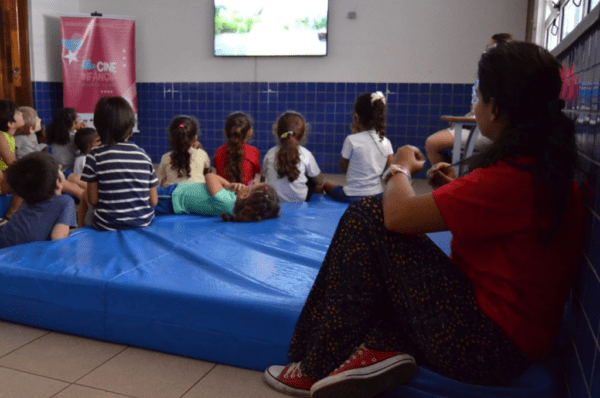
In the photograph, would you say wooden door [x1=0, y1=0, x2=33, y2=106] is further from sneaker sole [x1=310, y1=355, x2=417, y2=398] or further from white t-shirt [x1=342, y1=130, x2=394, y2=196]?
sneaker sole [x1=310, y1=355, x2=417, y2=398]

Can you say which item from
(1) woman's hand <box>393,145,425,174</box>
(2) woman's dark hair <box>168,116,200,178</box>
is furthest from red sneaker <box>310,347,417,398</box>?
(2) woman's dark hair <box>168,116,200,178</box>

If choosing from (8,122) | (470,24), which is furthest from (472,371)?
(470,24)

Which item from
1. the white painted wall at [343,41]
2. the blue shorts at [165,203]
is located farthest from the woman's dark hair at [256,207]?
the white painted wall at [343,41]

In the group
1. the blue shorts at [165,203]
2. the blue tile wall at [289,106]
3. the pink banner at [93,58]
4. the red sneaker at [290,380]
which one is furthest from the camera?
the pink banner at [93,58]

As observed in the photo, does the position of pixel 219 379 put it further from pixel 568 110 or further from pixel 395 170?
pixel 568 110

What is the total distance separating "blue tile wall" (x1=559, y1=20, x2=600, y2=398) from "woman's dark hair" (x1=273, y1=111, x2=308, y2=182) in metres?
2.15

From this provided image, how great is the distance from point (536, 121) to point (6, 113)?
11.5 ft

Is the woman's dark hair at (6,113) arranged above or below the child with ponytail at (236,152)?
above

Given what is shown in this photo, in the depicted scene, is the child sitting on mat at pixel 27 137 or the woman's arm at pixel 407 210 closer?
the woman's arm at pixel 407 210

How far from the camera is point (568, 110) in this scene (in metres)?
1.59

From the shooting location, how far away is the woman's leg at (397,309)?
48.2 inches

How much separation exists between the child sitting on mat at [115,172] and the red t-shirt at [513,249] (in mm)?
1769

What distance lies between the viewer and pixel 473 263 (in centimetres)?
126

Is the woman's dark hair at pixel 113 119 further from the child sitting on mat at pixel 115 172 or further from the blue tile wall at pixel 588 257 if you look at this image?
the blue tile wall at pixel 588 257
